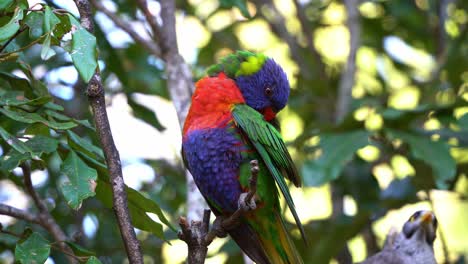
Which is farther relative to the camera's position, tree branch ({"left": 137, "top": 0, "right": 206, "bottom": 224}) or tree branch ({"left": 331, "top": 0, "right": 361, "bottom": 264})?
tree branch ({"left": 331, "top": 0, "right": 361, "bottom": 264})

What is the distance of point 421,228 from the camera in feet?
16.8

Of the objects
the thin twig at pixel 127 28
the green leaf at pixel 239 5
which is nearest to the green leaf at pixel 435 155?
the green leaf at pixel 239 5

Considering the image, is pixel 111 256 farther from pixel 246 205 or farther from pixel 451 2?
pixel 451 2

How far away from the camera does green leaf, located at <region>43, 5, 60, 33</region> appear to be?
222 centimetres

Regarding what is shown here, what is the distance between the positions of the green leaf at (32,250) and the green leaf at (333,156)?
5.82 ft

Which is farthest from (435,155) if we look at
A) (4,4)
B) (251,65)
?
(4,4)

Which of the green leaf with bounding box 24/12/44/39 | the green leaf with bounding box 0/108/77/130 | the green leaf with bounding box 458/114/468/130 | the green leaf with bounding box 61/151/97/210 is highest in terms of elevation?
the green leaf with bounding box 458/114/468/130

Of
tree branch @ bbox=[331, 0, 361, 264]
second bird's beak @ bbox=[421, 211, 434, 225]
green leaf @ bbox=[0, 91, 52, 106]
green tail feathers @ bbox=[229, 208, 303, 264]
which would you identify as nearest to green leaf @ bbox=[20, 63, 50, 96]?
green leaf @ bbox=[0, 91, 52, 106]

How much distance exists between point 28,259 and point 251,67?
154 cm

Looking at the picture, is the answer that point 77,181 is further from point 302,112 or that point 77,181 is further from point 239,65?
point 302,112

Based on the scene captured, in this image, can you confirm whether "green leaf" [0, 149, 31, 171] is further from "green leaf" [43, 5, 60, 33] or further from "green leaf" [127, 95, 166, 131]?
"green leaf" [127, 95, 166, 131]

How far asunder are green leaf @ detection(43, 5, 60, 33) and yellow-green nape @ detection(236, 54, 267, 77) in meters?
1.39

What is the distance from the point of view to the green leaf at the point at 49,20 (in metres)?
2.22

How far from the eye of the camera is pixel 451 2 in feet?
17.3
